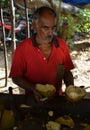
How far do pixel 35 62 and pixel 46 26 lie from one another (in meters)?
0.34

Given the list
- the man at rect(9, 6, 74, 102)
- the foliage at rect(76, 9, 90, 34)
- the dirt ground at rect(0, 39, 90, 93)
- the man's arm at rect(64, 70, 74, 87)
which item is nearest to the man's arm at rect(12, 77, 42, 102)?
the man at rect(9, 6, 74, 102)

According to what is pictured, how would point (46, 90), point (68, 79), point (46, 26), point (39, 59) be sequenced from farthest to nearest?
point (68, 79), point (39, 59), point (46, 26), point (46, 90)

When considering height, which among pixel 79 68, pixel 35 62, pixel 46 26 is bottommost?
pixel 79 68

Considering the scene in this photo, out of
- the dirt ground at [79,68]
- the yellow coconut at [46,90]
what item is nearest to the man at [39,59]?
the yellow coconut at [46,90]

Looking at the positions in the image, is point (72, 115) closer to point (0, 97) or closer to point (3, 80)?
point (0, 97)

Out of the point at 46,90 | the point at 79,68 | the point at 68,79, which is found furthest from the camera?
the point at 79,68

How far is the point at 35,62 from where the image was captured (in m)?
2.53

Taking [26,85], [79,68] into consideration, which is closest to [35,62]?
[26,85]

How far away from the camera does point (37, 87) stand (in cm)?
229

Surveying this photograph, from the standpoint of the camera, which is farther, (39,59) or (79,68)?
(79,68)

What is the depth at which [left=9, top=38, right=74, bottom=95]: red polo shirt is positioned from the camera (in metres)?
2.50

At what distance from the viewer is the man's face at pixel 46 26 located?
2361 mm

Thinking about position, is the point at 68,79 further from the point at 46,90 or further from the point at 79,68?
the point at 79,68

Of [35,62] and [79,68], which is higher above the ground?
[35,62]
